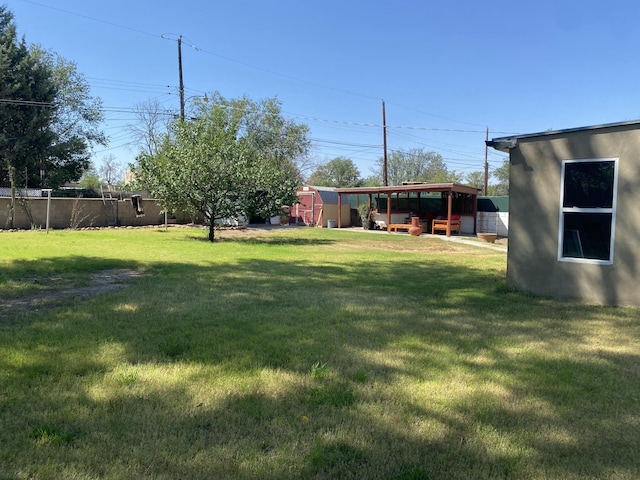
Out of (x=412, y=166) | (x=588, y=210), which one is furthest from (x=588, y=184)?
(x=412, y=166)

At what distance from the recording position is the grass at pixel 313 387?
7.70 ft

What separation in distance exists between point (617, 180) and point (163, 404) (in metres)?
6.47

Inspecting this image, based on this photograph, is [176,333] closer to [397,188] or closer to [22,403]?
[22,403]

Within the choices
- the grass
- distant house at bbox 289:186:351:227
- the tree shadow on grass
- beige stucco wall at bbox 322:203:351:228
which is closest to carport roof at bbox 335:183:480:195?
beige stucco wall at bbox 322:203:351:228

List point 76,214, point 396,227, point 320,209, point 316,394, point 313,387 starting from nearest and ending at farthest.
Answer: point 316,394 → point 313,387 → point 76,214 → point 396,227 → point 320,209

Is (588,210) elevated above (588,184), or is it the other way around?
(588,184)

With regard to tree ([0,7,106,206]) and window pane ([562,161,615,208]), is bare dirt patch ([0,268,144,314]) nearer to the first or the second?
window pane ([562,161,615,208])

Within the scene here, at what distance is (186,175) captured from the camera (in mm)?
15469

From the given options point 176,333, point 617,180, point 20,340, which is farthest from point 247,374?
point 617,180

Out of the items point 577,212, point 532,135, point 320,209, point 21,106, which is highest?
Answer: point 21,106

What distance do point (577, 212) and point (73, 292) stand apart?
732cm

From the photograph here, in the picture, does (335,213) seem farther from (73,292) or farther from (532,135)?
(73,292)

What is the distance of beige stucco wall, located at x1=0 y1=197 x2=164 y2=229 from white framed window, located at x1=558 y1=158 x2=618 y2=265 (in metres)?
17.2

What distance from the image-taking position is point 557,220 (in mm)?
6863
